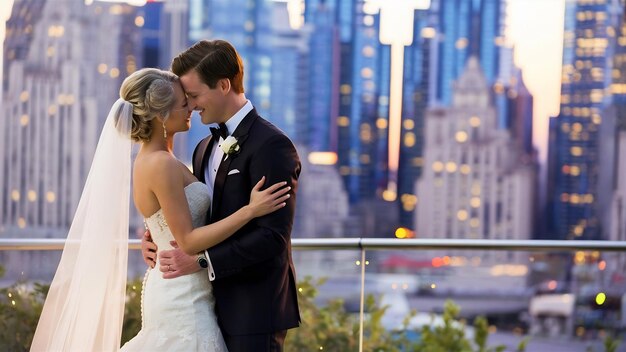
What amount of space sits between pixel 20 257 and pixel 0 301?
0.20 meters

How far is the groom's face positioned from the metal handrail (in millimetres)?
1081

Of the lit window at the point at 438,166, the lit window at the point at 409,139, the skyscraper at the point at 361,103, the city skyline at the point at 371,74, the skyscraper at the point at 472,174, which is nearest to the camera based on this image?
the city skyline at the point at 371,74

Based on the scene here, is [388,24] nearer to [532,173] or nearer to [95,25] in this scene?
[532,173]

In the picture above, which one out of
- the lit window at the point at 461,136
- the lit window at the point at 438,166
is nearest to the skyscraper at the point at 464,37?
the lit window at the point at 461,136

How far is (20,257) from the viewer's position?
11.8 feet

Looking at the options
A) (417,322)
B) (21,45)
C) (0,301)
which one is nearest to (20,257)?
(0,301)

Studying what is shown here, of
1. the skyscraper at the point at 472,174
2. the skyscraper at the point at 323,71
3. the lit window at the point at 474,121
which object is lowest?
the skyscraper at the point at 472,174

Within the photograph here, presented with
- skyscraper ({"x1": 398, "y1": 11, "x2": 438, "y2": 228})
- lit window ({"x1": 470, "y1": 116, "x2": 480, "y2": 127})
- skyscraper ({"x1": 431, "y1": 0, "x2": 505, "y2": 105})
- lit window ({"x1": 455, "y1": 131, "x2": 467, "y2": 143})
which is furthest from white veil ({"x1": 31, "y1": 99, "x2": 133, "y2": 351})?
skyscraper ({"x1": 431, "y1": 0, "x2": 505, "y2": 105})

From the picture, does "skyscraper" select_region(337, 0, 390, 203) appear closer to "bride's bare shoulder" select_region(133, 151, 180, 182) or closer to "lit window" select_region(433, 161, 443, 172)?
"lit window" select_region(433, 161, 443, 172)

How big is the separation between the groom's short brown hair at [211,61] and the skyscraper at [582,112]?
6944 centimetres

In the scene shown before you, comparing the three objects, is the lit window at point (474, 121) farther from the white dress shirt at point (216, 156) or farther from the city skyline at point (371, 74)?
the white dress shirt at point (216, 156)

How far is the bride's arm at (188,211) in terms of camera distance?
88.6 inches

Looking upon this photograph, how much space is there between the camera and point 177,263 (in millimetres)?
2338

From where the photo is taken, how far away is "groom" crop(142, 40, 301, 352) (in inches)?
90.0
